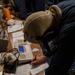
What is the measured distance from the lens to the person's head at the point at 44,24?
107 centimetres

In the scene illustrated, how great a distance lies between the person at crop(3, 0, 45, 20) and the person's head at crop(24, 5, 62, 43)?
116 centimetres

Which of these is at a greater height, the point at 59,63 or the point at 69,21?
the point at 69,21

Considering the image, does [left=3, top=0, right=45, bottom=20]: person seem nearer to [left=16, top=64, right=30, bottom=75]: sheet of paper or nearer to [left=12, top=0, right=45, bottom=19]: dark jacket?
[left=12, top=0, right=45, bottom=19]: dark jacket

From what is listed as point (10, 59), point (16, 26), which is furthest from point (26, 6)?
point (10, 59)

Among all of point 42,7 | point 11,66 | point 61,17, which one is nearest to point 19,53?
point 11,66

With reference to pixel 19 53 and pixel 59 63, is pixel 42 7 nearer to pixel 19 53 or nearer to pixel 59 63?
pixel 19 53

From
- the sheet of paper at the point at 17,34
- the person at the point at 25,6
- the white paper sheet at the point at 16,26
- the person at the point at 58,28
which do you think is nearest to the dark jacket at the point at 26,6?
the person at the point at 25,6

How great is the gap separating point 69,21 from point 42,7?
144 cm

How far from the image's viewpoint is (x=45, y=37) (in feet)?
3.78

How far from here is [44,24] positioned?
108 cm

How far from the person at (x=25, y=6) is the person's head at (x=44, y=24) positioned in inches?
45.7

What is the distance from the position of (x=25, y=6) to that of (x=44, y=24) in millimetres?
1275

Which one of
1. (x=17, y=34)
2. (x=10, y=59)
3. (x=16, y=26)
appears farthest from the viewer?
(x=16, y=26)

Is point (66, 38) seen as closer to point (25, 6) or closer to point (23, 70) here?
point (23, 70)
